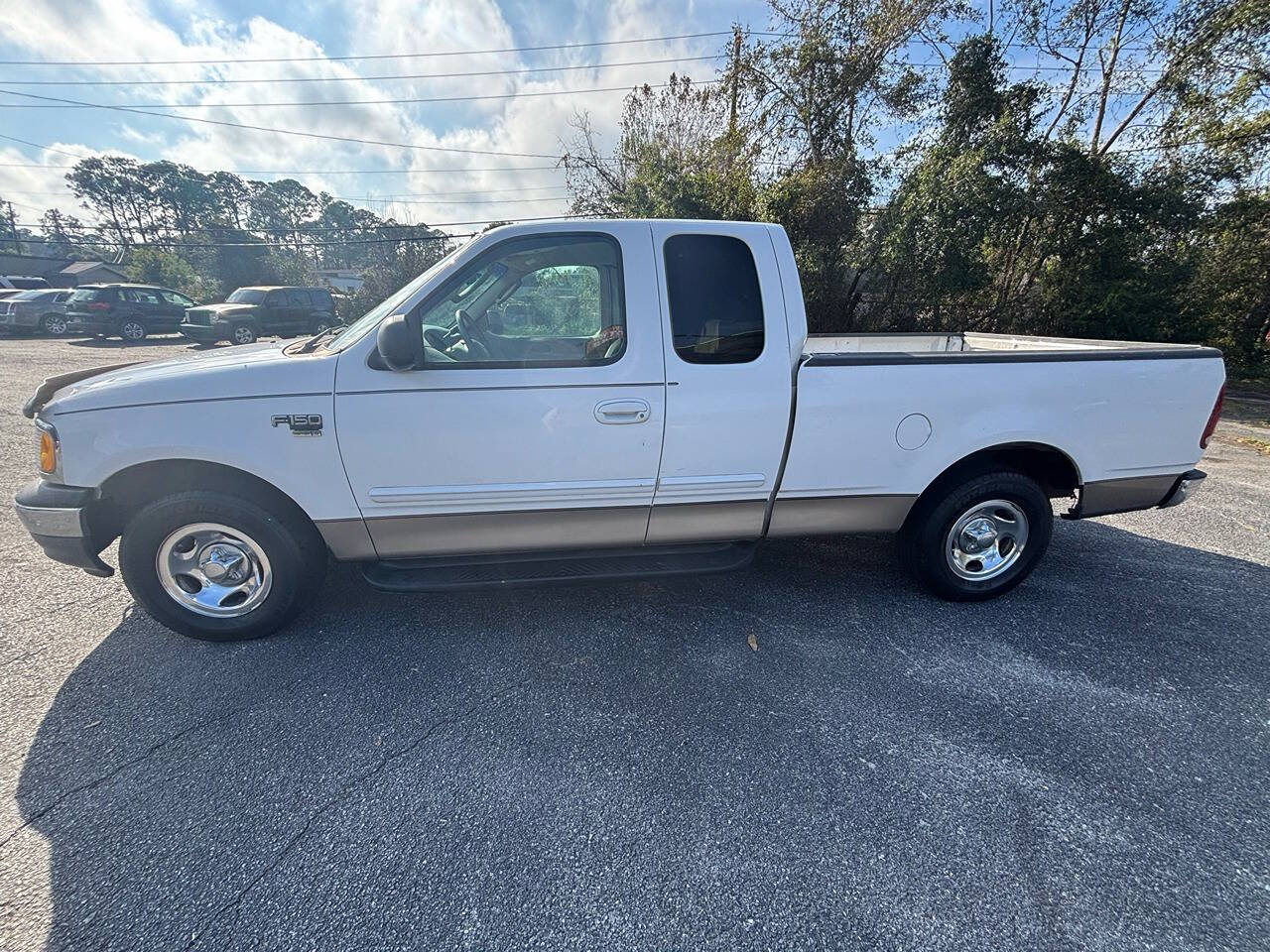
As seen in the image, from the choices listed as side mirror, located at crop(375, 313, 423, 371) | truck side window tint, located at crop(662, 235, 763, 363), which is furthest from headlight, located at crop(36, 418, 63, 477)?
Result: truck side window tint, located at crop(662, 235, 763, 363)

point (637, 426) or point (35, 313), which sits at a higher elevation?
point (637, 426)

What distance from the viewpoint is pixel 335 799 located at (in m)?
2.00


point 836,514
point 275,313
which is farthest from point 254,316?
point 836,514

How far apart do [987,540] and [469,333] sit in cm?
326

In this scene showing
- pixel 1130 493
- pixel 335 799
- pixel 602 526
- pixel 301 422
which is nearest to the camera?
pixel 335 799

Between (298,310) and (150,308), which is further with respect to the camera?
(150,308)

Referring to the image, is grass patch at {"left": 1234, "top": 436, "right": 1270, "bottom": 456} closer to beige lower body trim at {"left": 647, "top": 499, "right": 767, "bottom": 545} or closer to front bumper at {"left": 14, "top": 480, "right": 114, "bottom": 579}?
beige lower body trim at {"left": 647, "top": 499, "right": 767, "bottom": 545}

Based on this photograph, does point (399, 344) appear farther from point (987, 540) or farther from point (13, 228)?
point (13, 228)

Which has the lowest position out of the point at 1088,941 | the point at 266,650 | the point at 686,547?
the point at 266,650

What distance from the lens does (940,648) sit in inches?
113

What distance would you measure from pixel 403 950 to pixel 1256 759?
3.31m

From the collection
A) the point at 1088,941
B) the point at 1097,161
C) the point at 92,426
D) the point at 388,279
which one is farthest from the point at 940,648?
the point at 388,279

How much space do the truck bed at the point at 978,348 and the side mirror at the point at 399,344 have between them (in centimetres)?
193

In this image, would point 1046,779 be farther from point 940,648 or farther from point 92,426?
point 92,426
